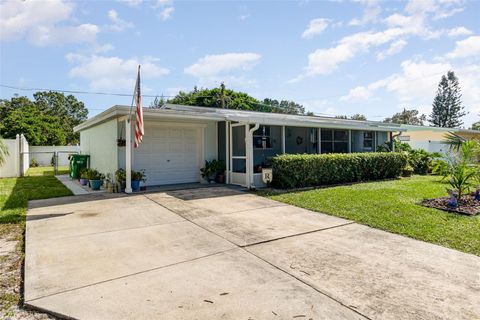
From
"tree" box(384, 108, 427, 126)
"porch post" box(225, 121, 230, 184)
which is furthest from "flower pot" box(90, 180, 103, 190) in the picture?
"tree" box(384, 108, 427, 126)

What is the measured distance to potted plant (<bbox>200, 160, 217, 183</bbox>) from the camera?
36.6 feet

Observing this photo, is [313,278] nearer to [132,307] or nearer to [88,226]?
[132,307]

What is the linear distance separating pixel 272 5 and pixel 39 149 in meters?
23.5

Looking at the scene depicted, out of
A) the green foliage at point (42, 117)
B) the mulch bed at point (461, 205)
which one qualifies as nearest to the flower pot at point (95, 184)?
the green foliage at point (42, 117)

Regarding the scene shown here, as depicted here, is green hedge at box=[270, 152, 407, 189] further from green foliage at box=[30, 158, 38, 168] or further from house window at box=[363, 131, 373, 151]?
green foliage at box=[30, 158, 38, 168]

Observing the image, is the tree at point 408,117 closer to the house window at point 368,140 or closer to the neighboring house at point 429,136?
the neighboring house at point 429,136

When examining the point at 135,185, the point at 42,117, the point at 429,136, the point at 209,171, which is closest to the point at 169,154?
the point at 209,171

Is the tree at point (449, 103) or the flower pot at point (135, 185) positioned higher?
the tree at point (449, 103)

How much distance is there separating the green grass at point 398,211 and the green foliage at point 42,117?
14236 mm

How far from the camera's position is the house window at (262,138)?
11648mm

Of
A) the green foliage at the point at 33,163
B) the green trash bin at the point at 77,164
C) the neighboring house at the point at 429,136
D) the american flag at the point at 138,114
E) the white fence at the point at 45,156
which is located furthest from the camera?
the white fence at the point at 45,156

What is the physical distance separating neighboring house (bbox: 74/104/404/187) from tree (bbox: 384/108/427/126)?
48428 mm

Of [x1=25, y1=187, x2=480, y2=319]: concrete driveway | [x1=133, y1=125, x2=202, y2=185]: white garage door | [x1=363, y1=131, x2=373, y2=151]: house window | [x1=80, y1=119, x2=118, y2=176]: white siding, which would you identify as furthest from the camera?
[x1=363, y1=131, x2=373, y2=151]: house window

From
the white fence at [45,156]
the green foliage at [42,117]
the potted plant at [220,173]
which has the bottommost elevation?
the potted plant at [220,173]
